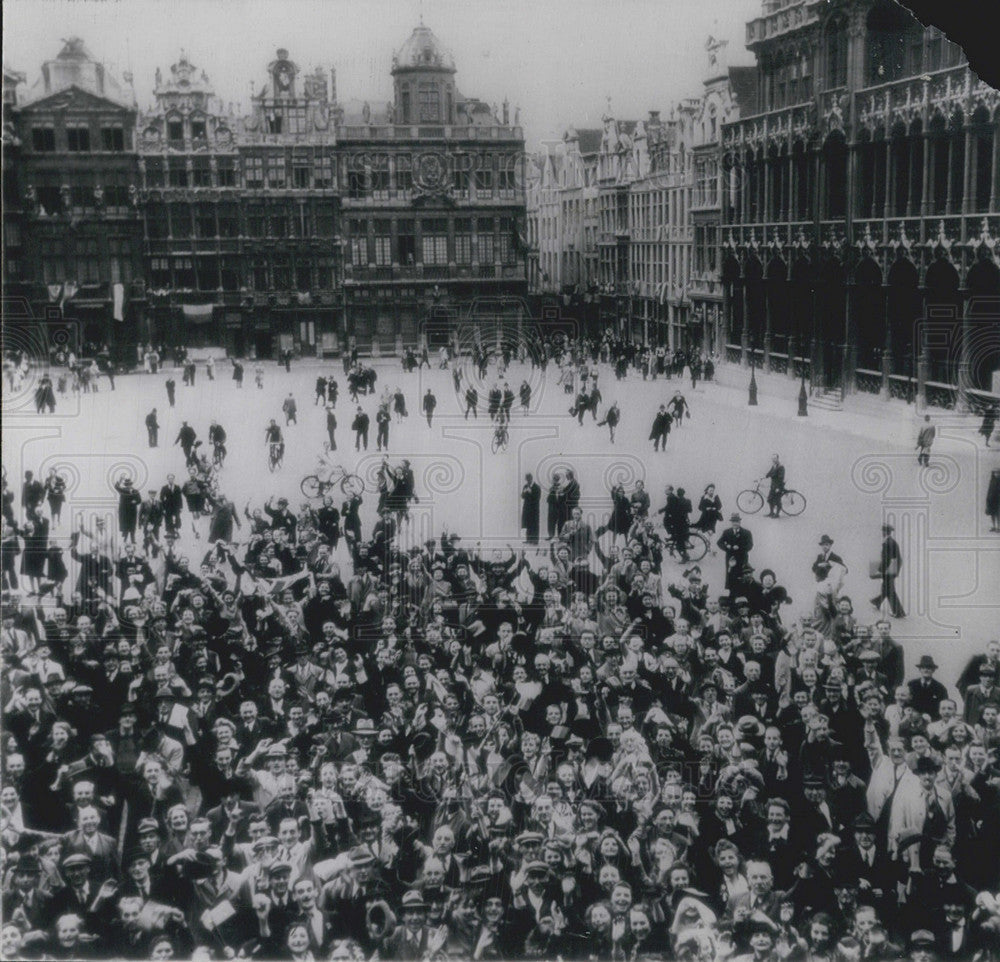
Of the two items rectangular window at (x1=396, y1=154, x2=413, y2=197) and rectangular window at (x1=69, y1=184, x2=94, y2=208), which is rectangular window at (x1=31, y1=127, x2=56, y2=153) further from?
rectangular window at (x1=396, y1=154, x2=413, y2=197)

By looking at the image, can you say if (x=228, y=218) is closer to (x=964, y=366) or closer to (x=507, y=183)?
(x=507, y=183)

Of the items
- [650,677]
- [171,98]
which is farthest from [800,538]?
[171,98]

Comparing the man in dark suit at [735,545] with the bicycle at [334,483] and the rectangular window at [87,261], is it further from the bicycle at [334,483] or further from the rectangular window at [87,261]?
the rectangular window at [87,261]

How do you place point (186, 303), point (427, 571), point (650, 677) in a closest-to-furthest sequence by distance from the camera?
point (650, 677) → point (427, 571) → point (186, 303)

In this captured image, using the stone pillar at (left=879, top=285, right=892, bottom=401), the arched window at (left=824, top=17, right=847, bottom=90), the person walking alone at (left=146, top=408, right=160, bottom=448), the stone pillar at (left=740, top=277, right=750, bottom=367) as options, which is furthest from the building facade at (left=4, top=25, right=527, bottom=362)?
the stone pillar at (left=879, top=285, right=892, bottom=401)

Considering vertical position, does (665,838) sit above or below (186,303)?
below

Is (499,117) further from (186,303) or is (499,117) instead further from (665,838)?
(665,838)

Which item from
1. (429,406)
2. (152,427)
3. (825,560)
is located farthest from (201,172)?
(825,560)
